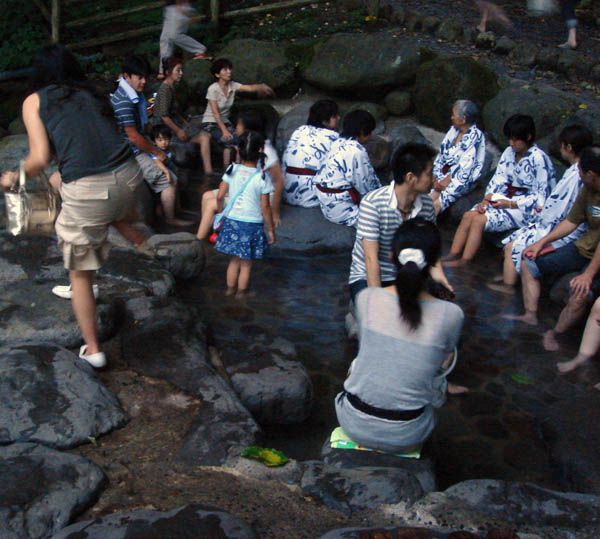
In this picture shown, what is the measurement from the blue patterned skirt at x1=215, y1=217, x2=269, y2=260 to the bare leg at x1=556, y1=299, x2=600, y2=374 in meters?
2.57

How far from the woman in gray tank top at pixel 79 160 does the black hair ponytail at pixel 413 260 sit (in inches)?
63.0

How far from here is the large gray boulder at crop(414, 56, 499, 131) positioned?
968 cm

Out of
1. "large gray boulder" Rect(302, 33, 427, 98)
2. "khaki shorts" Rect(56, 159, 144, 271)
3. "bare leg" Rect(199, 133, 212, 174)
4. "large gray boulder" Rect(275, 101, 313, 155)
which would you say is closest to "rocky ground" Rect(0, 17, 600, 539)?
"khaki shorts" Rect(56, 159, 144, 271)

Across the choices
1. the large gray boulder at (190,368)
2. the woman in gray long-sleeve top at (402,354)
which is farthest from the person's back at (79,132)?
the woman in gray long-sleeve top at (402,354)

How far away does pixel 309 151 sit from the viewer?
7809mm

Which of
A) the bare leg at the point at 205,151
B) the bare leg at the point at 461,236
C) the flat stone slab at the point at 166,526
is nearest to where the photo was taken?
the flat stone slab at the point at 166,526

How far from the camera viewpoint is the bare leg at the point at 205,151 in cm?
1000

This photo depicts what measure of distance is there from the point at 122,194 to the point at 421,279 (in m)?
1.80

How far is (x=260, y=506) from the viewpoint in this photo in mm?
3574

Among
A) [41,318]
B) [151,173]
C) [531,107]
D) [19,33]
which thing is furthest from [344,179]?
[19,33]

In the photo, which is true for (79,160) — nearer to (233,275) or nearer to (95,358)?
(95,358)

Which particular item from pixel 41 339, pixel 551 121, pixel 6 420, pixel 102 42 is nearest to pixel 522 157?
pixel 551 121

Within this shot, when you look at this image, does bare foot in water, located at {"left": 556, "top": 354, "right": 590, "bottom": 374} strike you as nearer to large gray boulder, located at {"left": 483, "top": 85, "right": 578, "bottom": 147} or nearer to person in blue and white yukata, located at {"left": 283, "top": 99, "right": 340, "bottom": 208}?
person in blue and white yukata, located at {"left": 283, "top": 99, "right": 340, "bottom": 208}

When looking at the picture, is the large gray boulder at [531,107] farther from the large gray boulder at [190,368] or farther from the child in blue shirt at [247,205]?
the large gray boulder at [190,368]
